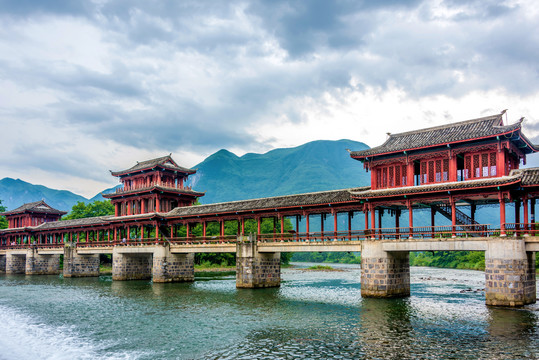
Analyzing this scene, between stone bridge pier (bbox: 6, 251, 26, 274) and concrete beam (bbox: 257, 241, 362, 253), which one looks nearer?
concrete beam (bbox: 257, 241, 362, 253)

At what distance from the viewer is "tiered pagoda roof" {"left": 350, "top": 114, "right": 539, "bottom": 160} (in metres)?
Answer: 34.2

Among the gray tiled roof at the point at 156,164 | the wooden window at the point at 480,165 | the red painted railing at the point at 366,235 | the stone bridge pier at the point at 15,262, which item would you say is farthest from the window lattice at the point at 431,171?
the stone bridge pier at the point at 15,262

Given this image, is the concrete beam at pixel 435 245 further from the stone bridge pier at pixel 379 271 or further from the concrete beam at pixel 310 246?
the concrete beam at pixel 310 246

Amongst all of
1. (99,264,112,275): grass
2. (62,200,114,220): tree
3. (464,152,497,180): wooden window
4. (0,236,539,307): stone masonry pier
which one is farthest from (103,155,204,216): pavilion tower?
(464,152,497,180): wooden window

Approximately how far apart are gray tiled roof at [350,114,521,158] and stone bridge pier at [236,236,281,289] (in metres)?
14.4

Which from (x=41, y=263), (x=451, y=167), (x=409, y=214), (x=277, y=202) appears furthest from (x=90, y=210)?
(x=451, y=167)

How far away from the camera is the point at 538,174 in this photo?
32.3 m

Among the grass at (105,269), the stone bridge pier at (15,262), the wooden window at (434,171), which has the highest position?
the wooden window at (434,171)

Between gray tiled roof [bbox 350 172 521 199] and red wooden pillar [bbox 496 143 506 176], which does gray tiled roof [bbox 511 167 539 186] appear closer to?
gray tiled roof [bbox 350 172 521 199]

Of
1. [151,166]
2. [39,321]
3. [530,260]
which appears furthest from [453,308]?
[151,166]

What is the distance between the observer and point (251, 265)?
4666cm

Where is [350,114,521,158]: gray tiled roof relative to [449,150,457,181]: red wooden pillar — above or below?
above

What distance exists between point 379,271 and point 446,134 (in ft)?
42.0

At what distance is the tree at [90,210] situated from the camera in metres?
102
